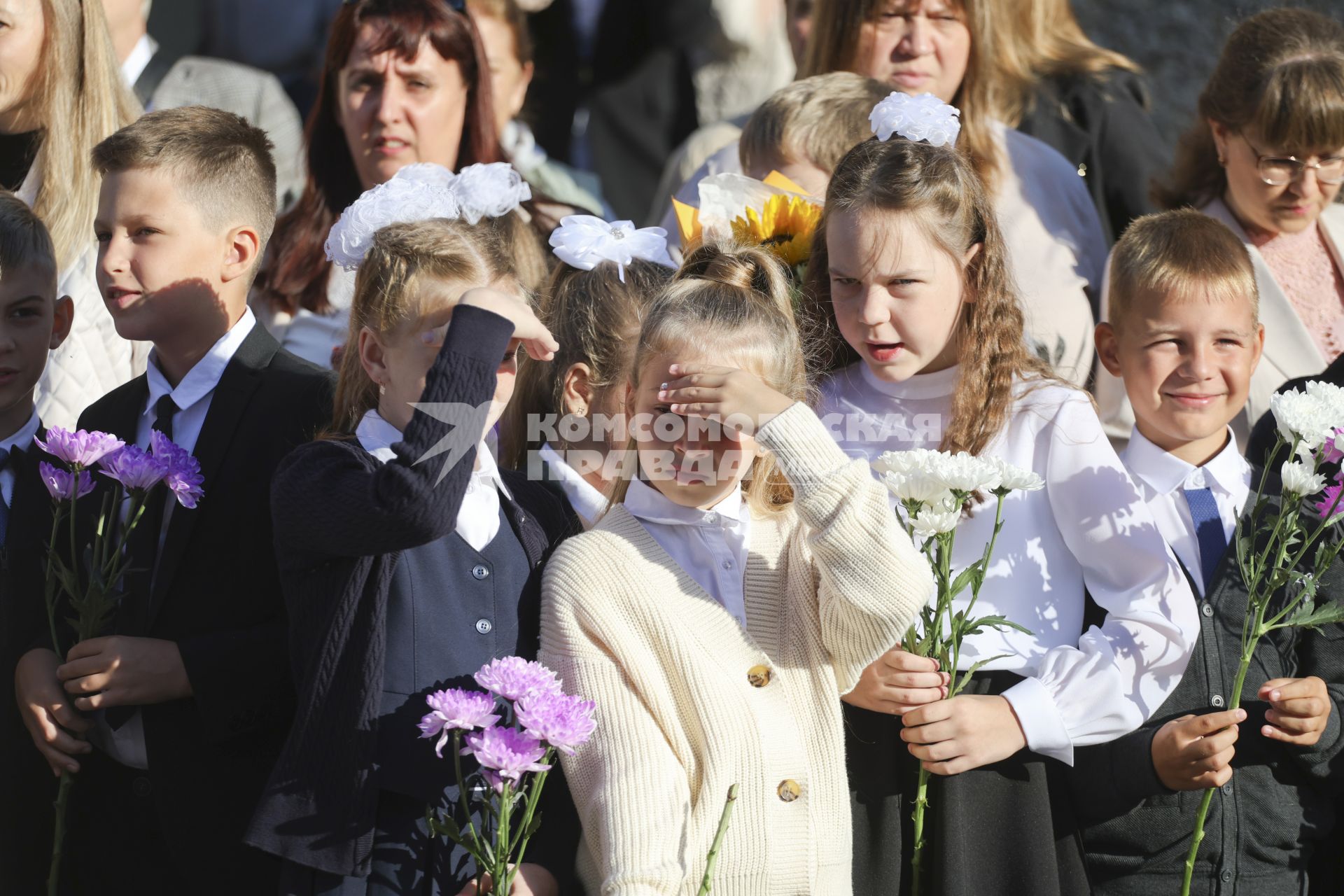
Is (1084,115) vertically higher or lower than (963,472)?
higher

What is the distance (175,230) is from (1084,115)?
8.36 feet

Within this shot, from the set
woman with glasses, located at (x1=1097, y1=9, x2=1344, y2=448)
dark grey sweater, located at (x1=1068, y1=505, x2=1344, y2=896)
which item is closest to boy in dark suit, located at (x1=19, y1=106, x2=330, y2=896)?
dark grey sweater, located at (x1=1068, y1=505, x2=1344, y2=896)

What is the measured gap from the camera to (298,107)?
18.3 feet

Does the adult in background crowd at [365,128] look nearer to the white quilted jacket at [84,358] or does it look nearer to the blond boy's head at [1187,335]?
the white quilted jacket at [84,358]

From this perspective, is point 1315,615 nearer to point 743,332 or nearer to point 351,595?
point 743,332

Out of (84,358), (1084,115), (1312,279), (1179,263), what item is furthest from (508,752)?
(1084,115)

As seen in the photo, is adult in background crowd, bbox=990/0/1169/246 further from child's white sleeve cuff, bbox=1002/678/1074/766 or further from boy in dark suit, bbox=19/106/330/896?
boy in dark suit, bbox=19/106/330/896

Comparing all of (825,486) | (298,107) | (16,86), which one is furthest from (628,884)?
(298,107)

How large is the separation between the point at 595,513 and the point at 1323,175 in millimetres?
2014

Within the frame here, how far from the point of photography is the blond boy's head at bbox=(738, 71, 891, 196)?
11.9ft

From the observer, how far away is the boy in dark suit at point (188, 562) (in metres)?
2.76

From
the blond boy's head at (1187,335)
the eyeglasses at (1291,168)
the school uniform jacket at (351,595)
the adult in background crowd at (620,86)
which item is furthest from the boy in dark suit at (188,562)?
the adult in background crowd at (620,86)

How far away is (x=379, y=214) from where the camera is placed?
2.78 m

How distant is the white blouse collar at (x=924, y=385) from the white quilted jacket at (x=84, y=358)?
6.01ft
